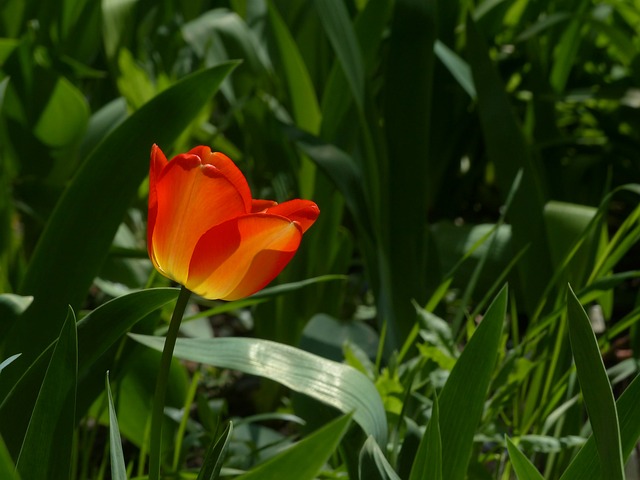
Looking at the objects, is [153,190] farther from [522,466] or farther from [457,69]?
[457,69]

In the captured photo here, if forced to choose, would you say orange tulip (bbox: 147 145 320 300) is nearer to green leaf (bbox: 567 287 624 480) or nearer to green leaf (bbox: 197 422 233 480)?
green leaf (bbox: 197 422 233 480)

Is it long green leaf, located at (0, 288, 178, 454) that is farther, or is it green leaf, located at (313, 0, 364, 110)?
green leaf, located at (313, 0, 364, 110)

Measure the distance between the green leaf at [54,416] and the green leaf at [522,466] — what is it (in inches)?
13.4

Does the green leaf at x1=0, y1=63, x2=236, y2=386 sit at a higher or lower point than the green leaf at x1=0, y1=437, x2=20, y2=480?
lower

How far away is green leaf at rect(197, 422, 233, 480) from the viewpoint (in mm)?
719

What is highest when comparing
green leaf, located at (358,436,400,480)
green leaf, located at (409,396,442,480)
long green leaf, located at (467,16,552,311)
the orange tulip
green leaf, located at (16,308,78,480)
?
the orange tulip

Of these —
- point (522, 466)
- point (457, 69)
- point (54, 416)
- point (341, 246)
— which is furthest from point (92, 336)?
point (457, 69)

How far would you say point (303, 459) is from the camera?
63cm

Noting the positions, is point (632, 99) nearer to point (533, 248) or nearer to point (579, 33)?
point (579, 33)

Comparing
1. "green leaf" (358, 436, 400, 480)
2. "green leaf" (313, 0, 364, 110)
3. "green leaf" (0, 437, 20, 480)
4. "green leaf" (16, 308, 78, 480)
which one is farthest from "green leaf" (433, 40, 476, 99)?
"green leaf" (0, 437, 20, 480)

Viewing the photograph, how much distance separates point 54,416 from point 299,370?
0.26 metres

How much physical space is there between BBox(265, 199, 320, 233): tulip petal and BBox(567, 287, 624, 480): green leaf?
0.20 m

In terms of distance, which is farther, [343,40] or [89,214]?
[343,40]

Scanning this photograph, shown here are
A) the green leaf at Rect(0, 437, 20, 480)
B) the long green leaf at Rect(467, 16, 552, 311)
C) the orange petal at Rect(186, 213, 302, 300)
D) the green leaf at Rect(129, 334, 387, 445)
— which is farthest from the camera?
the long green leaf at Rect(467, 16, 552, 311)
